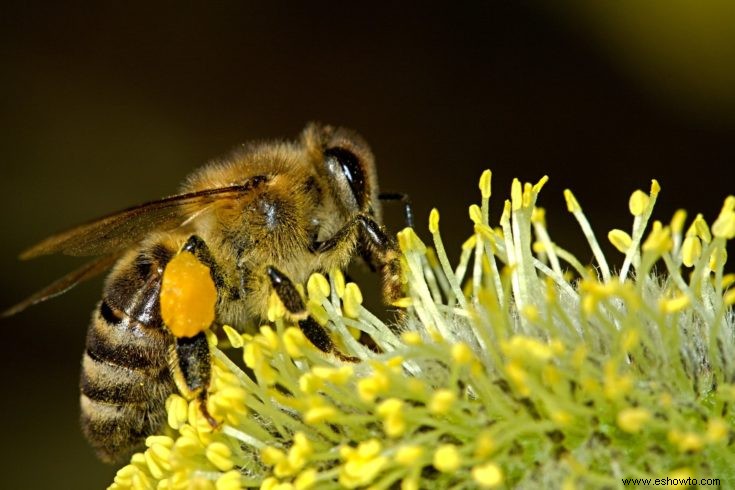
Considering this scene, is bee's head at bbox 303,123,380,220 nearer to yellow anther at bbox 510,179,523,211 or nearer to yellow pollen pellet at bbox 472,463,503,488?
yellow anther at bbox 510,179,523,211

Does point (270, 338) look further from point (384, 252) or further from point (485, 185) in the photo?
point (485, 185)

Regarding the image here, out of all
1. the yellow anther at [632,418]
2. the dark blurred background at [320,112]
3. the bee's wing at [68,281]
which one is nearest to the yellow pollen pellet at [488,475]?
the yellow anther at [632,418]

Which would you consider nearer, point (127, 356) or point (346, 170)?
point (127, 356)

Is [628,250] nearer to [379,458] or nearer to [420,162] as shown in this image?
[379,458]

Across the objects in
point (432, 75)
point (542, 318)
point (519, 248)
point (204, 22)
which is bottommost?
point (542, 318)

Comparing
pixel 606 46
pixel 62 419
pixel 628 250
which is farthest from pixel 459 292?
pixel 62 419

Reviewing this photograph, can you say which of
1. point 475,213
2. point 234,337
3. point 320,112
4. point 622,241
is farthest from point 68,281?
point 320,112
